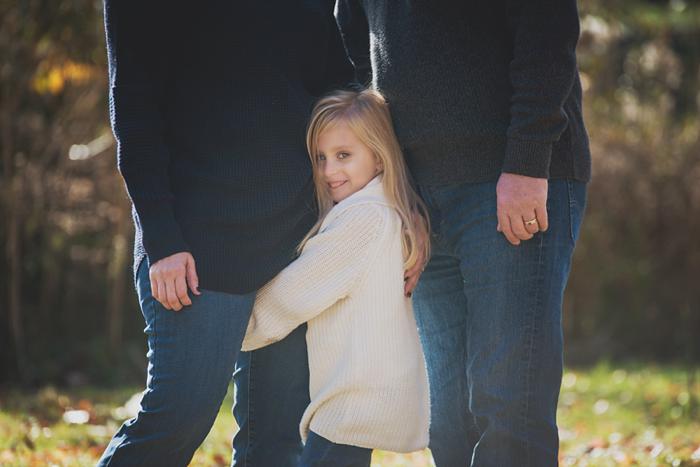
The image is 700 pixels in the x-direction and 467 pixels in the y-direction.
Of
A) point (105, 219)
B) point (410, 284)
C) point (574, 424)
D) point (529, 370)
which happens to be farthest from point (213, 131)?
point (105, 219)

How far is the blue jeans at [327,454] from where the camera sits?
8.12 feet

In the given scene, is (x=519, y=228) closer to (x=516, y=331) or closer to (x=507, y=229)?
(x=507, y=229)

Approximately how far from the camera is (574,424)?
539 cm

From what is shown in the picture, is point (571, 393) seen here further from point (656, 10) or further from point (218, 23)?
point (656, 10)

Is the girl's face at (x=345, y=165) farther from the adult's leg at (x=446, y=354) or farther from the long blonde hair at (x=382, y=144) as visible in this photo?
the adult's leg at (x=446, y=354)

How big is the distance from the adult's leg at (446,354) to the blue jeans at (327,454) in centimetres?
30

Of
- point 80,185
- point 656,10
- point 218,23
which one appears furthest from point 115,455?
→ point 656,10

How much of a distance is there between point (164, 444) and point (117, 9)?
113cm

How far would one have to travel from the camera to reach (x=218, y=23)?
Answer: 240 centimetres

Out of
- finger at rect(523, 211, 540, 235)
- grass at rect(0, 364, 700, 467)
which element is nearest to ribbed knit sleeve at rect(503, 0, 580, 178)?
finger at rect(523, 211, 540, 235)

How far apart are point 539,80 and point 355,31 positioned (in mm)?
717

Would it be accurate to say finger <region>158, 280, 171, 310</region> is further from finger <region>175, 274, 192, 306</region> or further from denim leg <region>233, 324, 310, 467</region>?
denim leg <region>233, 324, 310, 467</region>

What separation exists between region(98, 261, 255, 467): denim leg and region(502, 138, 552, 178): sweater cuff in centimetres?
82

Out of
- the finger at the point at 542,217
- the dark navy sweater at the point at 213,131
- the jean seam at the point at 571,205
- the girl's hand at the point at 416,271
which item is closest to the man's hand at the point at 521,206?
the finger at the point at 542,217
